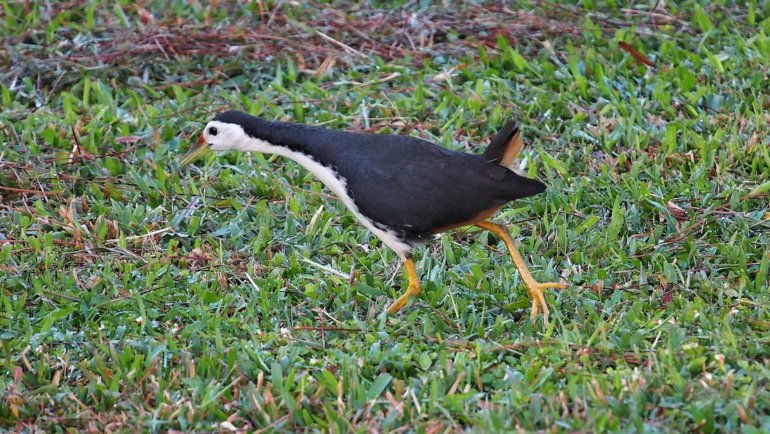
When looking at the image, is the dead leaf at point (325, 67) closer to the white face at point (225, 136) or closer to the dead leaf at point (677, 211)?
the white face at point (225, 136)

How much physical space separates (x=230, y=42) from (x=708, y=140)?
315 centimetres

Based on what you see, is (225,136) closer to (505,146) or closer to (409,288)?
(409,288)

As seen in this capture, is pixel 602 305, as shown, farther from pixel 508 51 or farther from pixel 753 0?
pixel 753 0

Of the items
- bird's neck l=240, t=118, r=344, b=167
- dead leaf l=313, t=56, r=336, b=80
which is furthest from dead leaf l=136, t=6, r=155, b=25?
bird's neck l=240, t=118, r=344, b=167

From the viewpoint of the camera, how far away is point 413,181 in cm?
508

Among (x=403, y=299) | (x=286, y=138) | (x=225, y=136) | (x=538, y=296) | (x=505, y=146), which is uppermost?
(x=505, y=146)

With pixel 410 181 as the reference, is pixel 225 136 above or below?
below

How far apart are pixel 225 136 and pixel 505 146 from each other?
1.34 metres

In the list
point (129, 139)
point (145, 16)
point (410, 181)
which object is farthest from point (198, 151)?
point (145, 16)

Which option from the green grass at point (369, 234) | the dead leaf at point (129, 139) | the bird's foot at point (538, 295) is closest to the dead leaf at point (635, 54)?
the green grass at point (369, 234)

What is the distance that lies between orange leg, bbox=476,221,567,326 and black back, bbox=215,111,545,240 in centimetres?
34

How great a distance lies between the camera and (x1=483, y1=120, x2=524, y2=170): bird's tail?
202 inches

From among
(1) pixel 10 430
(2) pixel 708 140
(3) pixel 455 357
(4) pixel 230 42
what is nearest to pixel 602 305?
(3) pixel 455 357

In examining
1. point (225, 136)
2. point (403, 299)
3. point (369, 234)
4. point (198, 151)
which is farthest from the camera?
point (369, 234)
